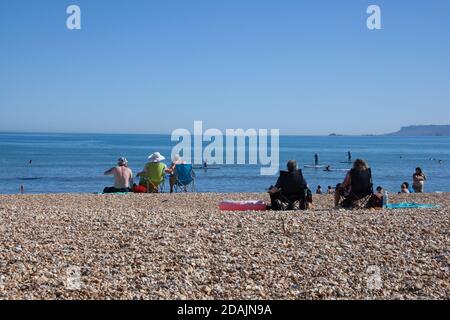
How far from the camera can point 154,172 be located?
14.8 metres

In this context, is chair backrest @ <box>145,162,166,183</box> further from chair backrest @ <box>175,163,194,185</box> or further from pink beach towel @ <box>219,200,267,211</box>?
pink beach towel @ <box>219,200,267,211</box>

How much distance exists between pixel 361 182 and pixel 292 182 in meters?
1.13

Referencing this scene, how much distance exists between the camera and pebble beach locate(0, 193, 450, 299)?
17.5 feet

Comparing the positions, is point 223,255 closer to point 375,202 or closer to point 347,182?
point 347,182

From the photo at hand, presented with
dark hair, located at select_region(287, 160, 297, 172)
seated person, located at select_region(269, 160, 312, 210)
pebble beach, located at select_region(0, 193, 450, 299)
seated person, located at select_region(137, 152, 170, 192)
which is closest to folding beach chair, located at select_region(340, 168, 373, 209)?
seated person, located at select_region(269, 160, 312, 210)

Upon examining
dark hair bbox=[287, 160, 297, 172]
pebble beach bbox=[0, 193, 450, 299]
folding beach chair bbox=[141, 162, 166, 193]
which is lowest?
pebble beach bbox=[0, 193, 450, 299]

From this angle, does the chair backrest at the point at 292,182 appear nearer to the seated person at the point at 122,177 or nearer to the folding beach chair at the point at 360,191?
the folding beach chair at the point at 360,191

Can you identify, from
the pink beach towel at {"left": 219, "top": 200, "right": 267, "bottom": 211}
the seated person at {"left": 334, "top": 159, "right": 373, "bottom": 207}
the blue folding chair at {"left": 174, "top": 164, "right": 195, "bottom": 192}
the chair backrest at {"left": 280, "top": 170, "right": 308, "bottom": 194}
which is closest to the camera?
the chair backrest at {"left": 280, "top": 170, "right": 308, "bottom": 194}

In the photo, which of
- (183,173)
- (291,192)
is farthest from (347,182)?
(183,173)

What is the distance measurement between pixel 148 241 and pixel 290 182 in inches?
152

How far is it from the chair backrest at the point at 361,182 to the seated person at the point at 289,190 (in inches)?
30.8

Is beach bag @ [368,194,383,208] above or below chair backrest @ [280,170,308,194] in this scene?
below

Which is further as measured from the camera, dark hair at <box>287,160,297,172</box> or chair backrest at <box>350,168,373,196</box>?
chair backrest at <box>350,168,373,196</box>

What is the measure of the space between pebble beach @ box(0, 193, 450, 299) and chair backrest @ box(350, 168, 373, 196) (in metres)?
1.36
